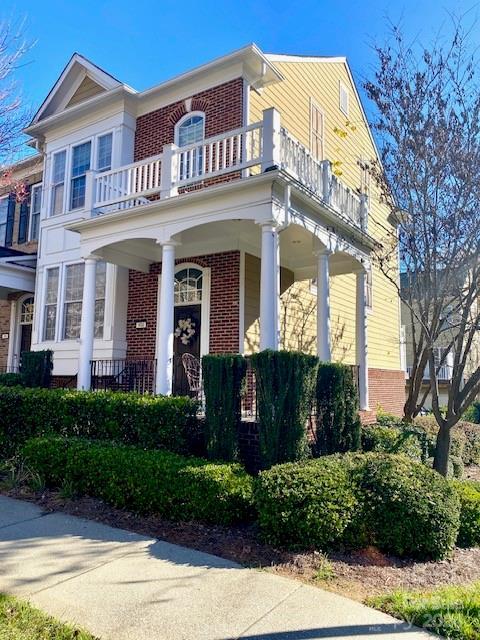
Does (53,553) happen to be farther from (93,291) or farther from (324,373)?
(93,291)

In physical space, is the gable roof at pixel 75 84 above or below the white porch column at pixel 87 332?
above

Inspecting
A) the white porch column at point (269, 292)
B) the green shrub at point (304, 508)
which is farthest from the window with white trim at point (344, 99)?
the green shrub at point (304, 508)

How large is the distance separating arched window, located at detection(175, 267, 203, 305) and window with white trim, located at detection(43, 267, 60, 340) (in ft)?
12.4

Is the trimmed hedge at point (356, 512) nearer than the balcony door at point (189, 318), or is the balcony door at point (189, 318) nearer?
the trimmed hedge at point (356, 512)

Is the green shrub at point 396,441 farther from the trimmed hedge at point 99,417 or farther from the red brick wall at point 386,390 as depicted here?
the red brick wall at point 386,390

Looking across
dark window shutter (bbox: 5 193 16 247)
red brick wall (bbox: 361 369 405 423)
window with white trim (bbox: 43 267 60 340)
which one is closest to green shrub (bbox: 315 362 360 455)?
red brick wall (bbox: 361 369 405 423)

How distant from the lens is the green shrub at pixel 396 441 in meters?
8.53

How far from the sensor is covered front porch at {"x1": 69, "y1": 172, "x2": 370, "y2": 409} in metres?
8.28

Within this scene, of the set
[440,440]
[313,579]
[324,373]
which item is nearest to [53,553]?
[313,579]

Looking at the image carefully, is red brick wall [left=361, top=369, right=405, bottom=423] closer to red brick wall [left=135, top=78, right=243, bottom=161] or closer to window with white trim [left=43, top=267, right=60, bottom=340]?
red brick wall [left=135, top=78, right=243, bottom=161]

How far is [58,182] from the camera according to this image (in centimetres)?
1383

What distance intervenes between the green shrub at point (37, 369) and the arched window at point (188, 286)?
325 centimetres

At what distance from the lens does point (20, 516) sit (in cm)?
555

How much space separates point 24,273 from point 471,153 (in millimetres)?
11841
